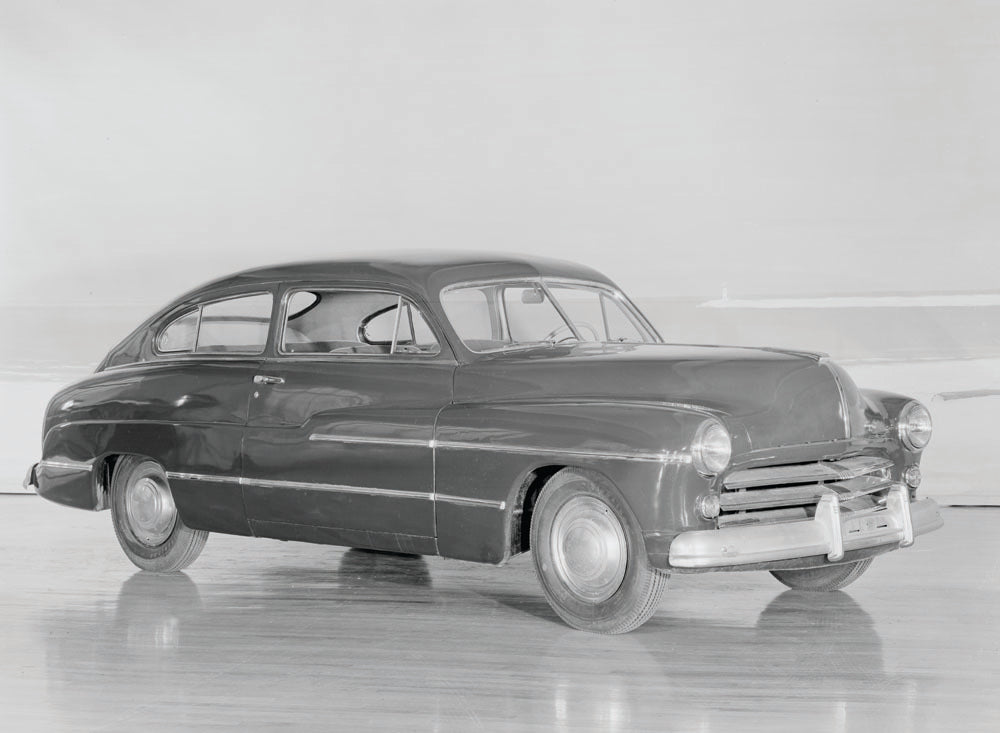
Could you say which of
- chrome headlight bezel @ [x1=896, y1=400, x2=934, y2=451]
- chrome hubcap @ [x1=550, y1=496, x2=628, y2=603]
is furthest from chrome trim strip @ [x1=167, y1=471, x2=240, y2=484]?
chrome headlight bezel @ [x1=896, y1=400, x2=934, y2=451]

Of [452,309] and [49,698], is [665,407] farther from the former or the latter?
[49,698]

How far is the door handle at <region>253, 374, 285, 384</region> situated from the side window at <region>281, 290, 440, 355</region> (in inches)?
6.5

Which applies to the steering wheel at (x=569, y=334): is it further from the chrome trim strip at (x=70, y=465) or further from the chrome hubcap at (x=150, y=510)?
the chrome trim strip at (x=70, y=465)

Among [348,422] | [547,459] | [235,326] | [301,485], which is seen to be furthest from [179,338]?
[547,459]

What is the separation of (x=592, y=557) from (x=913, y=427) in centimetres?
164

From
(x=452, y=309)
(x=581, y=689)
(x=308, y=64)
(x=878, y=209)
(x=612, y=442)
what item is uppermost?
(x=308, y=64)

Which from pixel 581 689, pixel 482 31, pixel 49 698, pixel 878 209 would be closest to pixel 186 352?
pixel 49 698

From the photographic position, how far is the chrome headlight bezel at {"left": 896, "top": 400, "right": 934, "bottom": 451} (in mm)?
5840

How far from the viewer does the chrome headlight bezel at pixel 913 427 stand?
5.84 meters

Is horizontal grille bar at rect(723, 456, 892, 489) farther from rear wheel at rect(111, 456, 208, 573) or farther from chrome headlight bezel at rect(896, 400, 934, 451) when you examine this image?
rear wheel at rect(111, 456, 208, 573)

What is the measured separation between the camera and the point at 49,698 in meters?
4.53

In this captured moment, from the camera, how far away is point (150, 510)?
274 inches

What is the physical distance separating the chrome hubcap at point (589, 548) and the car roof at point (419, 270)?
128 cm

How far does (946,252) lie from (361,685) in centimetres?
679
